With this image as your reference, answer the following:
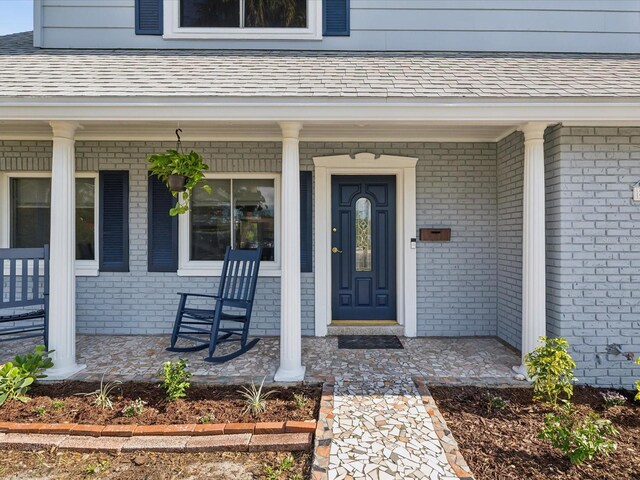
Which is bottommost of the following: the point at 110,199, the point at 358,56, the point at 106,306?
the point at 106,306

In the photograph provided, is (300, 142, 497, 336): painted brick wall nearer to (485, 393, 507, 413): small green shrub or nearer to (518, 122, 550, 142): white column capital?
(518, 122, 550, 142): white column capital

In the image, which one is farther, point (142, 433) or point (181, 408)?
point (181, 408)

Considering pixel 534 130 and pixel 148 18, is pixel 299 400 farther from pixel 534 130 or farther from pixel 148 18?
pixel 148 18

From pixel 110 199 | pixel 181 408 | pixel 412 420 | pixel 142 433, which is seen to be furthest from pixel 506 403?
pixel 110 199

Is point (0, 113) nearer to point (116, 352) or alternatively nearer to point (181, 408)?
point (116, 352)

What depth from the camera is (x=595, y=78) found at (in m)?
3.64

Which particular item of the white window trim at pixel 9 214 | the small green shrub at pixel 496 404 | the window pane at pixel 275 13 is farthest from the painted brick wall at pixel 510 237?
the white window trim at pixel 9 214

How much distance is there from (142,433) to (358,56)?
416cm

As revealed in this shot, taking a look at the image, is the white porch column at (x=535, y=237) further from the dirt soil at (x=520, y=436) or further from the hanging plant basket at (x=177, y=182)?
the hanging plant basket at (x=177, y=182)

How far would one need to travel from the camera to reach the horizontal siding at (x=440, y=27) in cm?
462

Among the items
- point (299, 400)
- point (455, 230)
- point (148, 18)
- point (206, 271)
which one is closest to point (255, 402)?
point (299, 400)

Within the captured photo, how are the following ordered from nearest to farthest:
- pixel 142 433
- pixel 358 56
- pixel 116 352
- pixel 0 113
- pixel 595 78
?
pixel 142 433 → pixel 0 113 → pixel 595 78 → pixel 116 352 → pixel 358 56

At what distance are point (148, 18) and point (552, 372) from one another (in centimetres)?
545

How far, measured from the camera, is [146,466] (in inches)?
92.2
